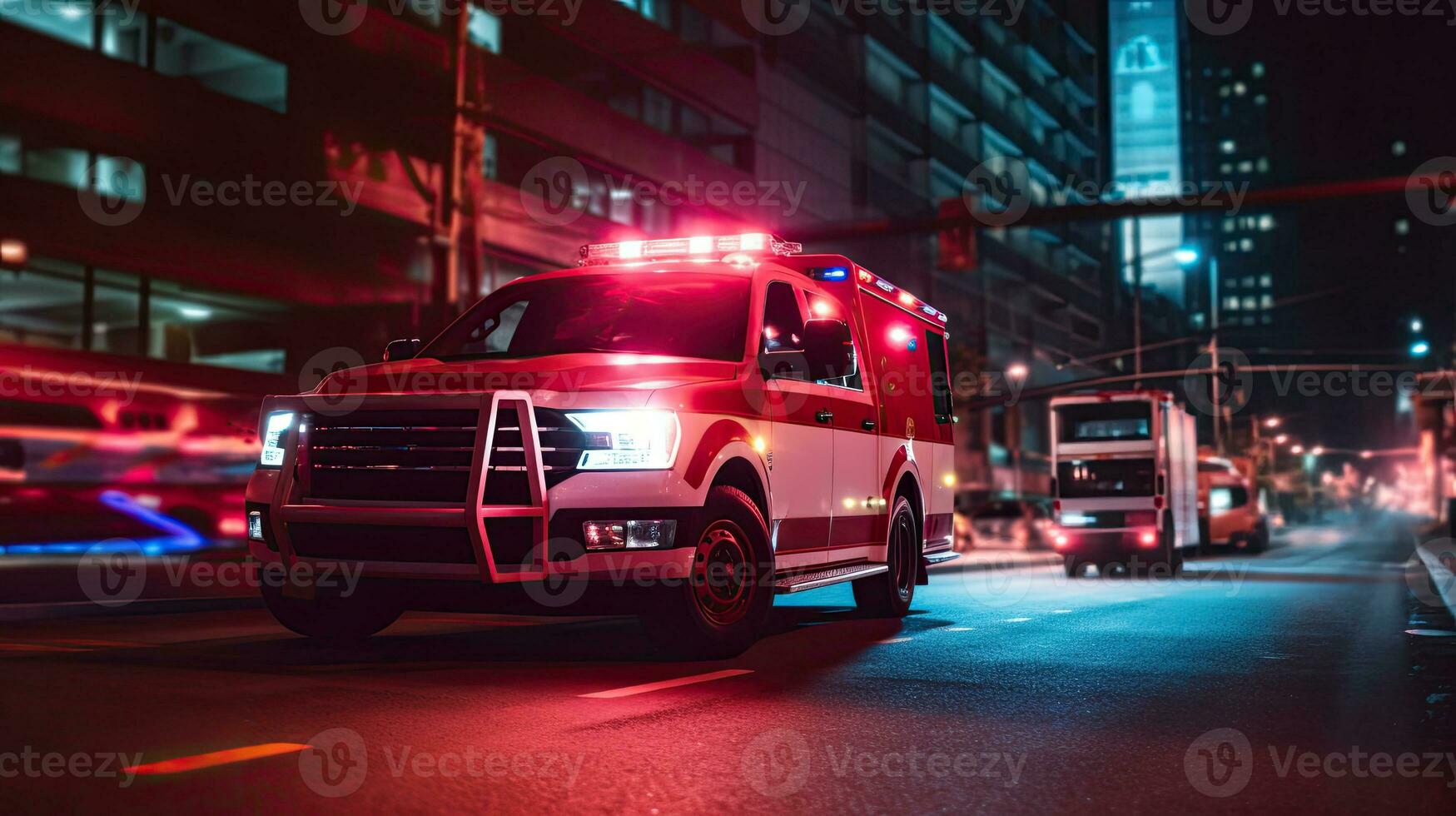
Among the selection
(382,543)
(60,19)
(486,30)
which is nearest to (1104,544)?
(486,30)

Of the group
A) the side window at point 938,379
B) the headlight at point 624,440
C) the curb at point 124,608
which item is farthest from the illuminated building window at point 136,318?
the headlight at point 624,440

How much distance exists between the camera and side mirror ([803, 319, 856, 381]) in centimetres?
916

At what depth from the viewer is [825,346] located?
9.15 metres

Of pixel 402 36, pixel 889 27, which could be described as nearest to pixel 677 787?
pixel 402 36

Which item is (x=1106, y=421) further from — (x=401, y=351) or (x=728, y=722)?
(x=728, y=722)

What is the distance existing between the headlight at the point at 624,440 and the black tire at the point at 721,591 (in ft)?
1.70

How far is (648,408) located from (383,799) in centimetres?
335

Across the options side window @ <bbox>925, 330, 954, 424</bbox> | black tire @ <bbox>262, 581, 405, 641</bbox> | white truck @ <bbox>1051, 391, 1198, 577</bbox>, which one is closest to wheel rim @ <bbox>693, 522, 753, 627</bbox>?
black tire @ <bbox>262, 581, 405, 641</bbox>

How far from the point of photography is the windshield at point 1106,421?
26.9 meters

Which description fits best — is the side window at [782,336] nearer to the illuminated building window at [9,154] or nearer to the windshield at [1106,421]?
the illuminated building window at [9,154]

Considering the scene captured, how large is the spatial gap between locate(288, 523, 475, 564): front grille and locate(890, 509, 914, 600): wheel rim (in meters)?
4.95

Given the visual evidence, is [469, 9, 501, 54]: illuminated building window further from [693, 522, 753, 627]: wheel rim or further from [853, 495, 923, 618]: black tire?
[693, 522, 753, 627]: wheel rim

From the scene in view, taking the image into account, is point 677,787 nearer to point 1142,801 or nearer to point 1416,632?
point 1142,801

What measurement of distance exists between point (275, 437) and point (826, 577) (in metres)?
3.74
